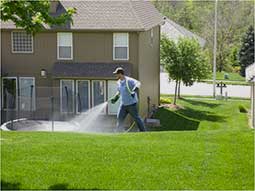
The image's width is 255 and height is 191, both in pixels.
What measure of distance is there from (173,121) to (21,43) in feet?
26.1

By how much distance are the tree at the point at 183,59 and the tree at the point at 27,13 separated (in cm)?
2443

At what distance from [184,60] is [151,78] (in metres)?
3.52

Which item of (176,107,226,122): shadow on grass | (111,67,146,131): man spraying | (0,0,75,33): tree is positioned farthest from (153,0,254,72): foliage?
(0,0,75,33): tree

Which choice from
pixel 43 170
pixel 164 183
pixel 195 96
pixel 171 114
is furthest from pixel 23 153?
pixel 195 96

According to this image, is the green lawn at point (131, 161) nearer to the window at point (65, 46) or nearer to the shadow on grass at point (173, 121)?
the shadow on grass at point (173, 121)

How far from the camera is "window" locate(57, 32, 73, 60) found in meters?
25.9

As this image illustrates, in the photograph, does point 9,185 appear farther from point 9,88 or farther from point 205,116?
point 205,116

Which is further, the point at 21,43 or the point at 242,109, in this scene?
the point at 242,109

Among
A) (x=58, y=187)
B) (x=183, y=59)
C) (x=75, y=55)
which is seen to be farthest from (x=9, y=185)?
(x=183, y=59)

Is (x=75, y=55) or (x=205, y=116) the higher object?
(x=75, y=55)

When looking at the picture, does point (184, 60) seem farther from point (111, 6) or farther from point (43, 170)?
point (43, 170)

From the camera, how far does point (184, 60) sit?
32.6 meters

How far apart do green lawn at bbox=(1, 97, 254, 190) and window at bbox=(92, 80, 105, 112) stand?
14.3 meters

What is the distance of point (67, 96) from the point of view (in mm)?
25422
